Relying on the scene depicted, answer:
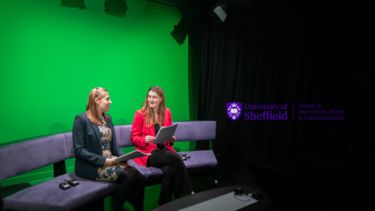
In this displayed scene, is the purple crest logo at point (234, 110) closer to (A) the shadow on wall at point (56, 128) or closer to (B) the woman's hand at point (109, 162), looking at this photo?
(B) the woman's hand at point (109, 162)

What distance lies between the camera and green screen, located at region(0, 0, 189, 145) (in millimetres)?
3021

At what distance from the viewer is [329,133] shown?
3.07 m

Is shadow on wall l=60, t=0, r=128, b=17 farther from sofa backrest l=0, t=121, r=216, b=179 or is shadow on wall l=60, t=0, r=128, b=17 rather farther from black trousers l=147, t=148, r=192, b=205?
black trousers l=147, t=148, r=192, b=205

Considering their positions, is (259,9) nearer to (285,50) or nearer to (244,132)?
(285,50)

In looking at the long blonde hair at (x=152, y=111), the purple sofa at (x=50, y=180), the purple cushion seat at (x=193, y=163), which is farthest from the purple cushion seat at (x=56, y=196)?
the long blonde hair at (x=152, y=111)

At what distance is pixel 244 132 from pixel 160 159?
1.43 metres

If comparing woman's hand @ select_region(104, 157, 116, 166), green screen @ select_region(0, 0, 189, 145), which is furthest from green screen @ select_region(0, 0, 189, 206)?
woman's hand @ select_region(104, 157, 116, 166)

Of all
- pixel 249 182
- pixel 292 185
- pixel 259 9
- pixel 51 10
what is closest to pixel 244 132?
pixel 249 182

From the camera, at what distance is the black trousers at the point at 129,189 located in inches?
106

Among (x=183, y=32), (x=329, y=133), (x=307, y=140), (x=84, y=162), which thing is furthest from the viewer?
(x=183, y=32)

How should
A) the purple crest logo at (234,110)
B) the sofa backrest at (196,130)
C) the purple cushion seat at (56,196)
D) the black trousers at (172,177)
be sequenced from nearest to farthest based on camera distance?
the purple cushion seat at (56,196)
the black trousers at (172,177)
the sofa backrest at (196,130)
the purple crest logo at (234,110)

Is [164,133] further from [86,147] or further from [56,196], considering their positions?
[56,196]

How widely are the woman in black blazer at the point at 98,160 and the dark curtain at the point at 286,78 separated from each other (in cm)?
178

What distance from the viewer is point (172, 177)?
3080 millimetres
